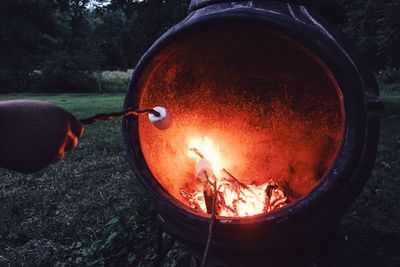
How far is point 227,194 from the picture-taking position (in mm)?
2021

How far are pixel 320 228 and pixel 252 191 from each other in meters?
0.57

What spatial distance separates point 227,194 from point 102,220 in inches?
54.0

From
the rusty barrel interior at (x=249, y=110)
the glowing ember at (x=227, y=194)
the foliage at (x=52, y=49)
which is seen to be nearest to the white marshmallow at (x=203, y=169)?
the glowing ember at (x=227, y=194)

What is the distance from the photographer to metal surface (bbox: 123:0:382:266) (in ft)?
4.69

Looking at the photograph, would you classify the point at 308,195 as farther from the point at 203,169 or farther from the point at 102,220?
the point at 102,220

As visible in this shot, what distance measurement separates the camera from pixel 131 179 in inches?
154

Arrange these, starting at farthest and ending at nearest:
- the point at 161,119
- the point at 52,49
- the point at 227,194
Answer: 1. the point at 52,49
2. the point at 227,194
3. the point at 161,119

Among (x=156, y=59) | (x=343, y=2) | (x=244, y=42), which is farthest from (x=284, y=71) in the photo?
(x=343, y=2)

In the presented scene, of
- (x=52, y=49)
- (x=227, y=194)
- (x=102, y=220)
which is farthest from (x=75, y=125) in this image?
(x=52, y=49)

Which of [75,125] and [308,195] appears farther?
[308,195]

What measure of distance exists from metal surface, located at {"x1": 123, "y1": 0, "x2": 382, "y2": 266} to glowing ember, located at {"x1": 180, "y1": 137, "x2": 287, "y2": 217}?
276 millimetres

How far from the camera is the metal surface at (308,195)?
1429mm

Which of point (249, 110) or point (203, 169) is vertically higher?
point (249, 110)

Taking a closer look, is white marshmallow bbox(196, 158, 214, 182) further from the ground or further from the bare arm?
the bare arm
